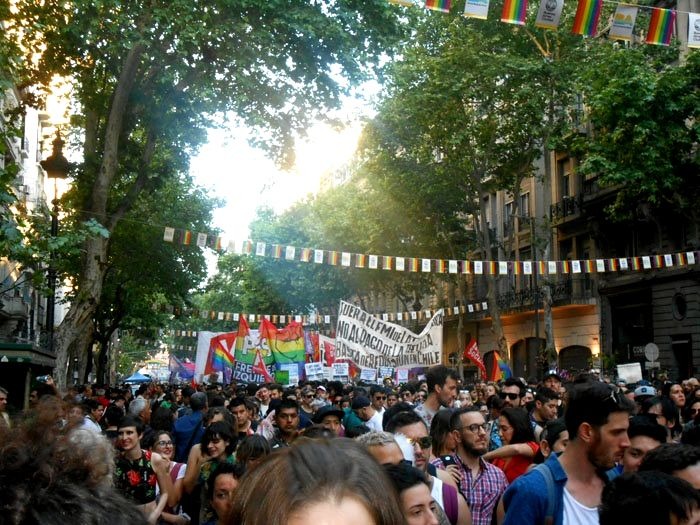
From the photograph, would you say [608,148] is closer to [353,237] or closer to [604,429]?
[353,237]

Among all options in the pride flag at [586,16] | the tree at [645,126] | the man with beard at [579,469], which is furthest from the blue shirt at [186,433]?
the tree at [645,126]

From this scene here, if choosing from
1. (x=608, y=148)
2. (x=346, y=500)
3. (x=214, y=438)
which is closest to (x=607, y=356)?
(x=608, y=148)

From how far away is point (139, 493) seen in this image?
22.4 ft

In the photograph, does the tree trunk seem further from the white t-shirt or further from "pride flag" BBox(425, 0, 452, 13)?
the white t-shirt

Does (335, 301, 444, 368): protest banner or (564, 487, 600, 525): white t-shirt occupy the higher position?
(335, 301, 444, 368): protest banner

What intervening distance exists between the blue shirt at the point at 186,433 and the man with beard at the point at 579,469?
6.72 meters

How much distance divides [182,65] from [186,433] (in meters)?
10.4

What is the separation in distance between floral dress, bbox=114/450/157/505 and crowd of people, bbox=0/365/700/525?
0.04 ft

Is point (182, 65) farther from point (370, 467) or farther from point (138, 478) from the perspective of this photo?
point (370, 467)

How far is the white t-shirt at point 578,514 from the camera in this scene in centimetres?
402

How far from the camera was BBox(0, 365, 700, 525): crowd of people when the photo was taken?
1562mm

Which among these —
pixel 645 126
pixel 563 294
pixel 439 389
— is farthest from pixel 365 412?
pixel 563 294

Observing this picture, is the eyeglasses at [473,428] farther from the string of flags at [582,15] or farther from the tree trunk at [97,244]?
the tree trunk at [97,244]

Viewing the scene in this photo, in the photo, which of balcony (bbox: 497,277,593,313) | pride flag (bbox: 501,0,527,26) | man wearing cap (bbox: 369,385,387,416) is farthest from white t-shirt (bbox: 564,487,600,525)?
balcony (bbox: 497,277,593,313)
